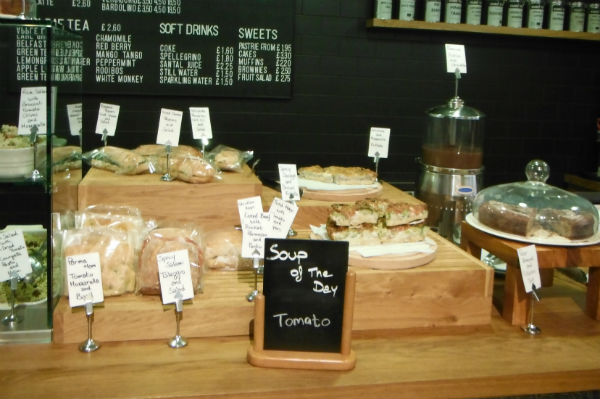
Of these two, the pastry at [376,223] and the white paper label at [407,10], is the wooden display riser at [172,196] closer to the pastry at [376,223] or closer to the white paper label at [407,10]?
the pastry at [376,223]

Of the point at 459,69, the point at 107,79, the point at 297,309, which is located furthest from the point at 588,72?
the point at 297,309

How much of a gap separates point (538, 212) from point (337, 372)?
0.87 metres

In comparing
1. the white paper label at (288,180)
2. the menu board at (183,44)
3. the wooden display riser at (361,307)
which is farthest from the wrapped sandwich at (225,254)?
the menu board at (183,44)

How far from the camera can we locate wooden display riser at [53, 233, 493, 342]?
179 centimetres

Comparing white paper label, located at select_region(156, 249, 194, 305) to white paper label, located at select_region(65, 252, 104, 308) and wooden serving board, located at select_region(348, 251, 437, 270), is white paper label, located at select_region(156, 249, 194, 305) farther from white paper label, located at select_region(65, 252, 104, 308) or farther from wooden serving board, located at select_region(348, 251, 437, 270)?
wooden serving board, located at select_region(348, 251, 437, 270)

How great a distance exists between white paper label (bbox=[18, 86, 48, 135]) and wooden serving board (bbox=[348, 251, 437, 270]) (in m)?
0.96

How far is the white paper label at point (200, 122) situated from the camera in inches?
111

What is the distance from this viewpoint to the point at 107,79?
14.9 feet

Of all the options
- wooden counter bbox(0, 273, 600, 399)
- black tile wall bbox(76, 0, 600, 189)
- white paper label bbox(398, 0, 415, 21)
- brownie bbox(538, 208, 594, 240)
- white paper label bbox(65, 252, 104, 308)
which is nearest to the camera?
wooden counter bbox(0, 273, 600, 399)

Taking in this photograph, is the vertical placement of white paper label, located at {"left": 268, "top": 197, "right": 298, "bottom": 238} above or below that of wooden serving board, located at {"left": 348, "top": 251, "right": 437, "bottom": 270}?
above

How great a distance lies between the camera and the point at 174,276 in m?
1.80

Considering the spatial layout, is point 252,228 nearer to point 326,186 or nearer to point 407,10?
point 326,186

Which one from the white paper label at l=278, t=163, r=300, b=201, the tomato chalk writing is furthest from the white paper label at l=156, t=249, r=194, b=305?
the white paper label at l=278, t=163, r=300, b=201

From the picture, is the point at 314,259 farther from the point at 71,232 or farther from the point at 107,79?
the point at 107,79
